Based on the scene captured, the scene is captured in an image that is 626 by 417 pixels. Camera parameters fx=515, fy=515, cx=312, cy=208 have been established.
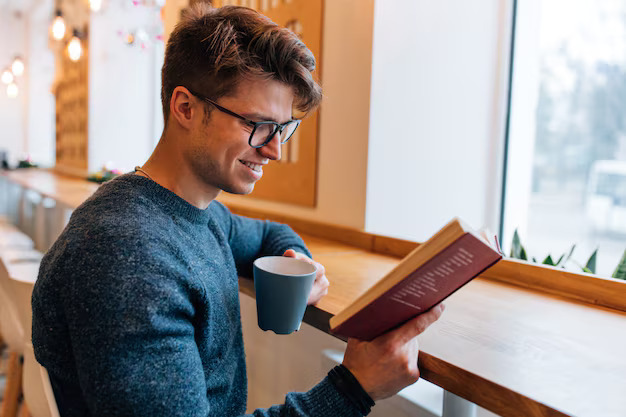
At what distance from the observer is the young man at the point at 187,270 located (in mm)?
641

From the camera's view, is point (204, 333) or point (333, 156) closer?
point (204, 333)

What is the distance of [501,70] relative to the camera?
1.92 m

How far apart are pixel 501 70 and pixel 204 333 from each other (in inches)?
61.9

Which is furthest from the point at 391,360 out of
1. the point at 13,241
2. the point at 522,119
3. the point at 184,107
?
the point at 13,241

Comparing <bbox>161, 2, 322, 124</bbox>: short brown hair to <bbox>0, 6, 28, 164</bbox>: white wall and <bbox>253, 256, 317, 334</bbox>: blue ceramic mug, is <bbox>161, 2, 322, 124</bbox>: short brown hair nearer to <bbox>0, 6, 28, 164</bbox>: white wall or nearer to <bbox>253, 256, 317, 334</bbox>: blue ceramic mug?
<bbox>253, 256, 317, 334</bbox>: blue ceramic mug

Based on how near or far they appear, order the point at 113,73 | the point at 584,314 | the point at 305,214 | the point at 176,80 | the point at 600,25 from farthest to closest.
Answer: the point at 113,73
the point at 305,214
the point at 600,25
the point at 584,314
the point at 176,80

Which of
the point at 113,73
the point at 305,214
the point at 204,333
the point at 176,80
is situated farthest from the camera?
the point at 113,73

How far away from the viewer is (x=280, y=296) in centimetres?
87

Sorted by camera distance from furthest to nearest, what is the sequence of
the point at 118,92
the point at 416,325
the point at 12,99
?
the point at 12,99, the point at 118,92, the point at 416,325

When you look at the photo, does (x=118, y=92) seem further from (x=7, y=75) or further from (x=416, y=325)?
(x=416, y=325)

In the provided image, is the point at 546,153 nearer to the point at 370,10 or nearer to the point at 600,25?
the point at 600,25

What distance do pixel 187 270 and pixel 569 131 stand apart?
151 centimetres

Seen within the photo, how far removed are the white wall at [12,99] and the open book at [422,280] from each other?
820 centimetres

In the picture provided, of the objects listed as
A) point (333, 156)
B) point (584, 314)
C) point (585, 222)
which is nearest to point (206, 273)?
point (584, 314)
